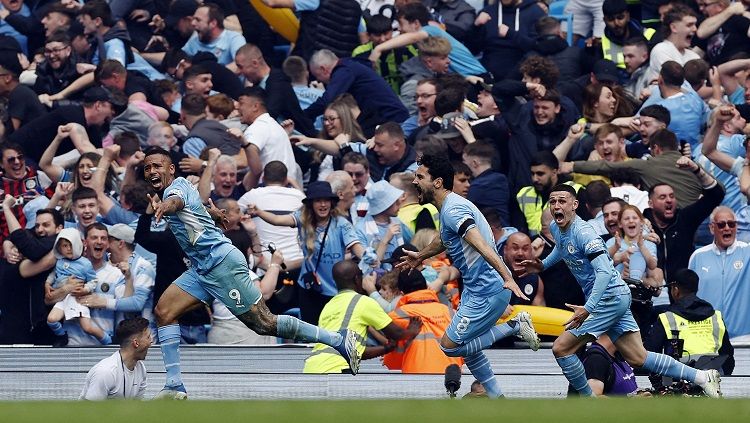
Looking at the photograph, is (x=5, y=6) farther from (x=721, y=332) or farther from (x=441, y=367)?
(x=721, y=332)

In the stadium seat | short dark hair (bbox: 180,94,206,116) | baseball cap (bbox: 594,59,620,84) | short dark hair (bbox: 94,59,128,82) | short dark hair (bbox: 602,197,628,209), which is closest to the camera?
short dark hair (bbox: 602,197,628,209)

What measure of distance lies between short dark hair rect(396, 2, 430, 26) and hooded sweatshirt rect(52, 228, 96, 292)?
4689mm

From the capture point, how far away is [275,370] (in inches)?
603

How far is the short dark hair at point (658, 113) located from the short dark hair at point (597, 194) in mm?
1276

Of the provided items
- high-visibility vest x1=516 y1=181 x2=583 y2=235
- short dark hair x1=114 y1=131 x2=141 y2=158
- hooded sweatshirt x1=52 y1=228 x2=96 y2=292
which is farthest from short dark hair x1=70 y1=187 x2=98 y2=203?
high-visibility vest x1=516 y1=181 x2=583 y2=235

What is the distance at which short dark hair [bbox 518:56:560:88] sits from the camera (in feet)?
59.1

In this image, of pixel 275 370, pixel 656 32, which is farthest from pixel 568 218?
pixel 656 32

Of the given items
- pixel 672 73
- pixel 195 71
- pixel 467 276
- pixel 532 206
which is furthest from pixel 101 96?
pixel 467 276

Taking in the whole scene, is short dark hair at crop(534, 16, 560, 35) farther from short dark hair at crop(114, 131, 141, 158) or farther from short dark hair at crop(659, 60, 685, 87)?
short dark hair at crop(114, 131, 141, 158)

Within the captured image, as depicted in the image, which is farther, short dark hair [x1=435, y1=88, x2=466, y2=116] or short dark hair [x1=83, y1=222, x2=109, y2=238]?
short dark hair [x1=435, y1=88, x2=466, y2=116]

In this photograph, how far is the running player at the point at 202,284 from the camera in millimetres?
13523

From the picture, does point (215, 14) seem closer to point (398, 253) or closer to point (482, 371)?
point (398, 253)

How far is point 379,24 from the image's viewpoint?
1972cm

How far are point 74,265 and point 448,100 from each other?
394 cm
